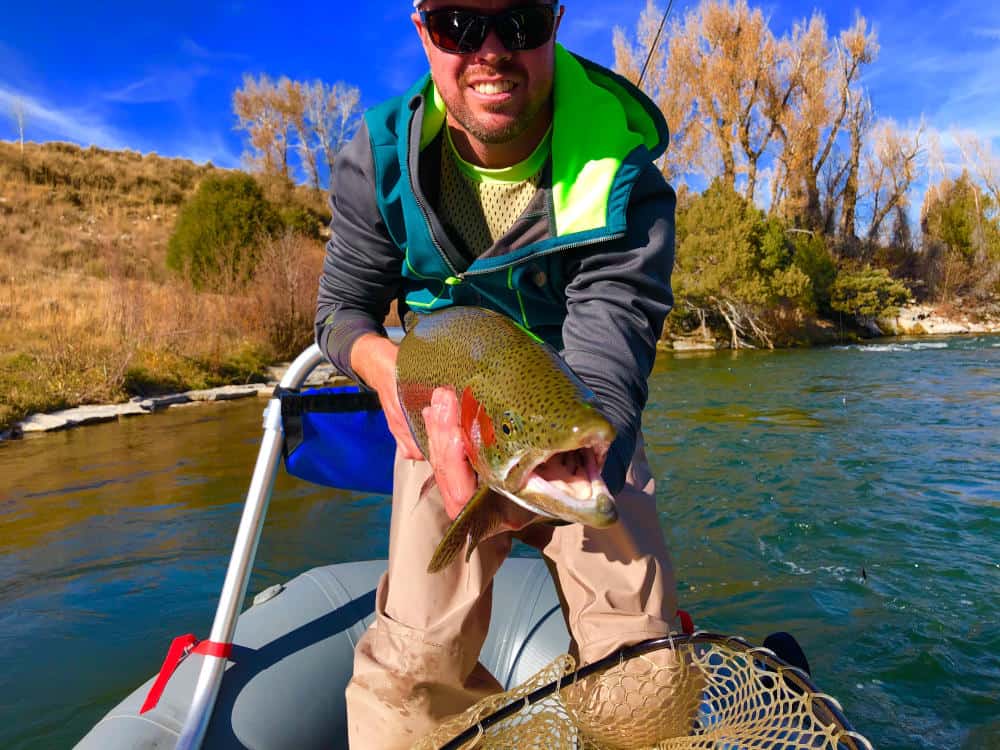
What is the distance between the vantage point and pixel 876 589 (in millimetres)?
4094

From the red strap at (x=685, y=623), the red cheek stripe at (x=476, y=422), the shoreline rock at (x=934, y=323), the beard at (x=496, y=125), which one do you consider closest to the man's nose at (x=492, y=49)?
the beard at (x=496, y=125)

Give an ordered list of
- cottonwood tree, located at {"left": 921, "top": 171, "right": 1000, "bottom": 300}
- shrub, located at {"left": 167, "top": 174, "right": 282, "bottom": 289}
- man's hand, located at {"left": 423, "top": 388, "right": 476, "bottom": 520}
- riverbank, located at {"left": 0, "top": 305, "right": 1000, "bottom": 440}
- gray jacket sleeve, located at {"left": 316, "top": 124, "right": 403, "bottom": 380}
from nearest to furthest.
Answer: man's hand, located at {"left": 423, "top": 388, "right": 476, "bottom": 520}
gray jacket sleeve, located at {"left": 316, "top": 124, "right": 403, "bottom": 380}
riverbank, located at {"left": 0, "top": 305, "right": 1000, "bottom": 440}
shrub, located at {"left": 167, "top": 174, "right": 282, "bottom": 289}
cottonwood tree, located at {"left": 921, "top": 171, "right": 1000, "bottom": 300}

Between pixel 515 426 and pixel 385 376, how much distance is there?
0.76 m

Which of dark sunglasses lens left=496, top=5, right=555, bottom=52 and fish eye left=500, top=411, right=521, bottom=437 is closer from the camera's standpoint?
fish eye left=500, top=411, right=521, bottom=437

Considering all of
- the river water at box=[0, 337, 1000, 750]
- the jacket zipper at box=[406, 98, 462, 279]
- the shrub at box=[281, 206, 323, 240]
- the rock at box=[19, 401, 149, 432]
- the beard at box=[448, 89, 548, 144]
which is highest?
the shrub at box=[281, 206, 323, 240]

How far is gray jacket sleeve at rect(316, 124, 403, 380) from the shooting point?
6.98 ft

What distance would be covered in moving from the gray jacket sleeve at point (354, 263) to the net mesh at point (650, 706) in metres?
1.15

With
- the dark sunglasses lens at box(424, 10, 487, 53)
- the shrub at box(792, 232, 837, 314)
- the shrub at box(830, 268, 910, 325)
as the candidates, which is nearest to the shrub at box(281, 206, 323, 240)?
the shrub at box(792, 232, 837, 314)

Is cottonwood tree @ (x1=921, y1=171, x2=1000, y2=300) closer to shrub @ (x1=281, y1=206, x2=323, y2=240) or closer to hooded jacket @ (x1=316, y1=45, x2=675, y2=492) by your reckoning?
shrub @ (x1=281, y1=206, x2=323, y2=240)

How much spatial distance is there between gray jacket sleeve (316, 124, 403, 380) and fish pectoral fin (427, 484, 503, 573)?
0.98m

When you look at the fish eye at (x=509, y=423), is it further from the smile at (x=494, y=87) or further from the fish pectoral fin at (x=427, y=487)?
the smile at (x=494, y=87)

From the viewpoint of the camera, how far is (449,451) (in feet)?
4.58

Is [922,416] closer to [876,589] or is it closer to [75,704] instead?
[876,589]

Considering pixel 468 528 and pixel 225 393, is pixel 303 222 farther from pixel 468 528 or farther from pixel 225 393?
pixel 468 528
